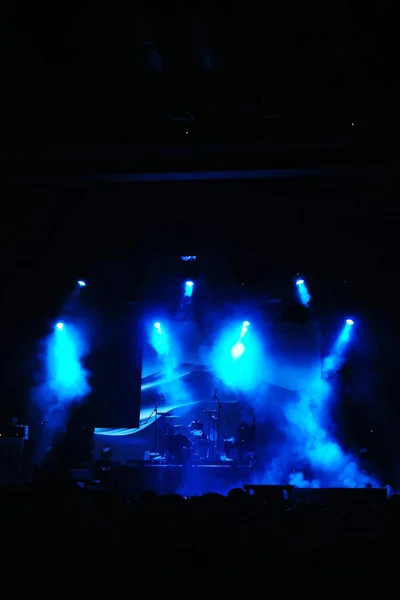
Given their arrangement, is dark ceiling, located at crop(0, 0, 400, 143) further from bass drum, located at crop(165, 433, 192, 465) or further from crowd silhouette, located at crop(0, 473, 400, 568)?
bass drum, located at crop(165, 433, 192, 465)

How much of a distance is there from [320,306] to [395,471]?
4019 millimetres

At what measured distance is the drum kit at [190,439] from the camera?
35.7 feet

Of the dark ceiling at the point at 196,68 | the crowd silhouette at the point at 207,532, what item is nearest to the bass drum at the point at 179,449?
the dark ceiling at the point at 196,68

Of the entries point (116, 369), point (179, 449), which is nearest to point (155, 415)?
point (116, 369)

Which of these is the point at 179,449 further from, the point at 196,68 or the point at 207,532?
the point at 196,68

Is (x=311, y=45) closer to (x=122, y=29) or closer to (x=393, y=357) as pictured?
(x=122, y=29)

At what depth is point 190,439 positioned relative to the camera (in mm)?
11719

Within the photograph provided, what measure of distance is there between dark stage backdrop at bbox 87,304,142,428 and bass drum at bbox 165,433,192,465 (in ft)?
6.46

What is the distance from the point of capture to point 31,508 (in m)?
4.46

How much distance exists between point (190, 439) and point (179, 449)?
0.91m

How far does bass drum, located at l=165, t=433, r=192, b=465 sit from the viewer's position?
10797 millimetres

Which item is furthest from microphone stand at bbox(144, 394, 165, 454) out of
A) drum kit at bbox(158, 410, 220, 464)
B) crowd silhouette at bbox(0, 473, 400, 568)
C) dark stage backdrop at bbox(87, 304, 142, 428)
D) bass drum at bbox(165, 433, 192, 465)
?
crowd silhouette at bbox(0, 473, 400, 568)

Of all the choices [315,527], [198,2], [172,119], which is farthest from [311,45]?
[315,527]

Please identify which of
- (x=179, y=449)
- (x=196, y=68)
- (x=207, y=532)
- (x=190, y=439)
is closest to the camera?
(x=207, y=532)
